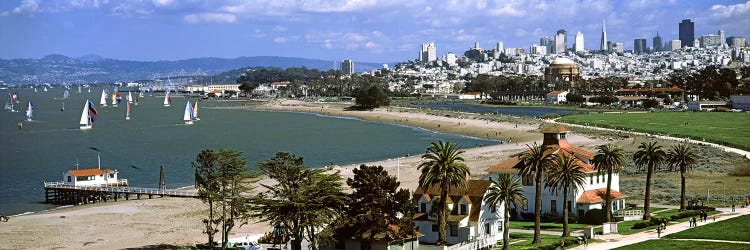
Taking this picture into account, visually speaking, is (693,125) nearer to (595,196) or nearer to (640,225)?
(595,196)

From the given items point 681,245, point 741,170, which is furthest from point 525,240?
point 741,170

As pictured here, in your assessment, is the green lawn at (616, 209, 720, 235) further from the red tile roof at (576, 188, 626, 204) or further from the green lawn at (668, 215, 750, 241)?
the green lawn at (668, 215, 750, 241)

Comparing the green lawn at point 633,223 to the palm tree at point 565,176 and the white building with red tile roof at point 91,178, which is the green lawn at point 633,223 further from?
the white building with red tile roof at point 91,178

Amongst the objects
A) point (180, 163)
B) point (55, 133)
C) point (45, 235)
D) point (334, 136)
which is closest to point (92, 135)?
point (55, 133)

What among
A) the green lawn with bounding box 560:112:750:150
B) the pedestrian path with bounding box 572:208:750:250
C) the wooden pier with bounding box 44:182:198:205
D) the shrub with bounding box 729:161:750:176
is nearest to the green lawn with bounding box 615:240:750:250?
the pedestrian path with bounding box 572:208:750:250

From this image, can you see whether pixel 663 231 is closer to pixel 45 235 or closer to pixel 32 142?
pixel 45 235
